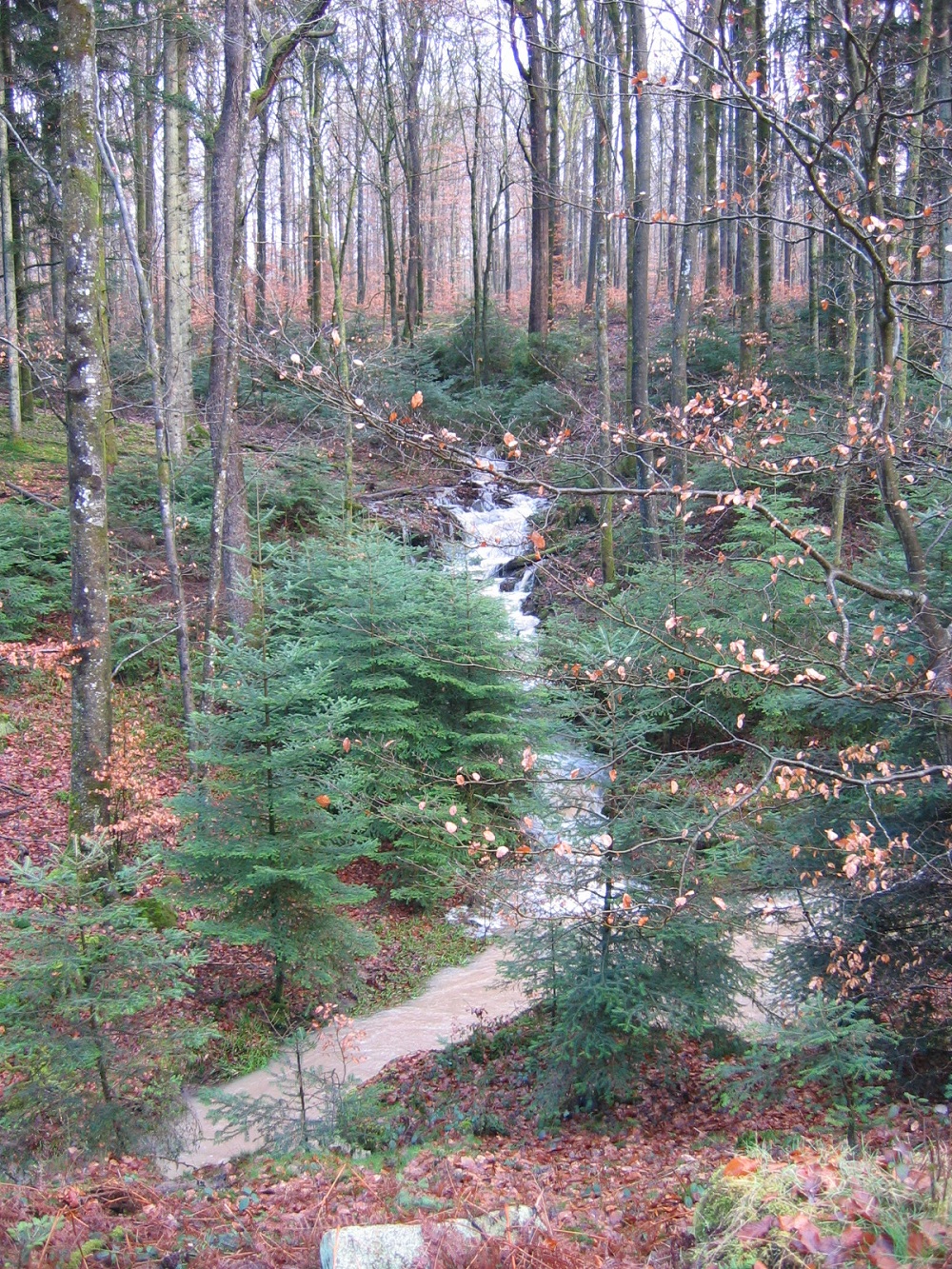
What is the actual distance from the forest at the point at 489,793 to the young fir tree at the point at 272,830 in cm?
5

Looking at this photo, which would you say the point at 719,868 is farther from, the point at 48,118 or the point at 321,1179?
the point at 48,118

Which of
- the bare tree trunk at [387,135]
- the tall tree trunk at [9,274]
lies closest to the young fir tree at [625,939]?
the tall tree trunk at [9,274]

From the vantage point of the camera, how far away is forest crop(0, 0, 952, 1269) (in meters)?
3.93

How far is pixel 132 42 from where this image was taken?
17156 millimetres

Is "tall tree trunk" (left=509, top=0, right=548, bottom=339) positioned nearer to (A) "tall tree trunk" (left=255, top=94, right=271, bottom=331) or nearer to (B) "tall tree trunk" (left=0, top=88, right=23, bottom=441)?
(A) "tall tree trunk" (left=255, top=94, right=271, bottom=331)

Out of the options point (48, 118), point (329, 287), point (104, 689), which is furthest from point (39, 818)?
point (329, 287)

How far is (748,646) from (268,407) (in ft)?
43.5

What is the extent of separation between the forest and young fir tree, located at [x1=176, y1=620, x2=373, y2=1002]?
49 millimetres

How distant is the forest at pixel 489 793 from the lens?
3932mm

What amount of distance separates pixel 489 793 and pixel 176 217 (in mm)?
12697

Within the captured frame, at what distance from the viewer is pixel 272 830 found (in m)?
7.92

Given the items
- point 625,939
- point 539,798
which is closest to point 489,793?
point 539,798

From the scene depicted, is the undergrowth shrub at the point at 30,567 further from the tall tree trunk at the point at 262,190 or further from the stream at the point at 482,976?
the tall tree trunk at the point at 262,190

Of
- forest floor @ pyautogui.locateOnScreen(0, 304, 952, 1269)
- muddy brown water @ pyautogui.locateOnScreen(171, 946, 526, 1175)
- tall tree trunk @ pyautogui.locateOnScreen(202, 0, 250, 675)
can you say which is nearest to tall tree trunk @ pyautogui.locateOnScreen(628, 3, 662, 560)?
tall tree trunk @ pyautogui.locateOnScreen(202, 0, 250, 675)
